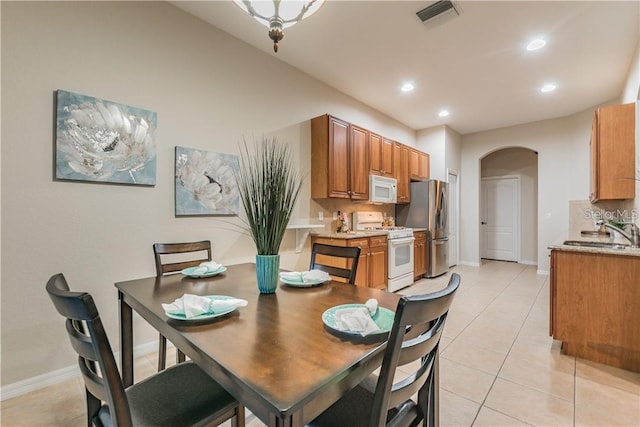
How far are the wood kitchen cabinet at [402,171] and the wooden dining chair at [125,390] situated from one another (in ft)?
14.0

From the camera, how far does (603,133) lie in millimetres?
2955

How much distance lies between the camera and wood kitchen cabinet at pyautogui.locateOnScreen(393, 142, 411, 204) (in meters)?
4.80

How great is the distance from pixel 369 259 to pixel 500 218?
16.7ft

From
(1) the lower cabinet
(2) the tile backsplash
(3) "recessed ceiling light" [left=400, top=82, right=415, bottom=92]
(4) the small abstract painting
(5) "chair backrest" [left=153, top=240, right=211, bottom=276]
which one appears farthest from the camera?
(3) "recessed ceiling light" [left=400, top=82, right=415, bottom=92]

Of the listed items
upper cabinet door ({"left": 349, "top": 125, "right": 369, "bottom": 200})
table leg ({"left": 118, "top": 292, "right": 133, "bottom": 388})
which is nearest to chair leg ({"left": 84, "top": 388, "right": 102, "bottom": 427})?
table leg ({"left": 118, "top": 292, "right": 133, "bottom": 388})

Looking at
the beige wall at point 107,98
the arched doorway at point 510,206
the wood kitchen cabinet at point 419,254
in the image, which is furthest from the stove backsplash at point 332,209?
the arched doorway at point 510,206

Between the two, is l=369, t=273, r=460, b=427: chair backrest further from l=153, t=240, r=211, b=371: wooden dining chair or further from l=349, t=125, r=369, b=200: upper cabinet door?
l=349, t=125, r=369, b=200: upper cabinet door

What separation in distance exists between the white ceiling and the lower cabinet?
2.16 meters

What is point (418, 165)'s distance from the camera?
5398mm

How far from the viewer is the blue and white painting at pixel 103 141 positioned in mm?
1950

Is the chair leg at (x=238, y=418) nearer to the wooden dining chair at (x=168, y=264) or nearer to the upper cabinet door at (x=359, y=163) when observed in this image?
the wooden dining chair at (x=168, y=264)

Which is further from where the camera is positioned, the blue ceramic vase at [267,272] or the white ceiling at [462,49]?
the white ceiling at [462,49]

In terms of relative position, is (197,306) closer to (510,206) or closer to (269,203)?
(269,203)

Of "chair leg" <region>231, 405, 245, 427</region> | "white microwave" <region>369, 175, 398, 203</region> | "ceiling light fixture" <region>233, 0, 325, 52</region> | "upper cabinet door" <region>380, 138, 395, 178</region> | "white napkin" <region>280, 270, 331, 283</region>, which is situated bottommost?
"chair leg" <region>231, 405, 245, 427</region>
